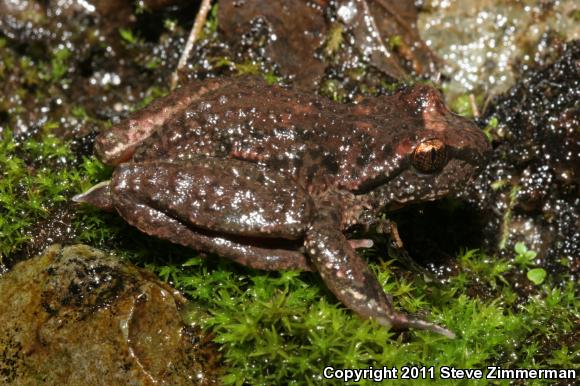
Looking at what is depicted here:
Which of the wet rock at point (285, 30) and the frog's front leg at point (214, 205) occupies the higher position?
the wet rock at point (285, 30)

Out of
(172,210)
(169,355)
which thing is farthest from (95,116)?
(169,355)

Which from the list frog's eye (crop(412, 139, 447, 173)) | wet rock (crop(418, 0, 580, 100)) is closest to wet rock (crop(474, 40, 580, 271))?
wet rock (crop(418, 0, 580, 100))

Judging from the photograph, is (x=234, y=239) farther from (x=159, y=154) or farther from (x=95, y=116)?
(x=95, y=116)

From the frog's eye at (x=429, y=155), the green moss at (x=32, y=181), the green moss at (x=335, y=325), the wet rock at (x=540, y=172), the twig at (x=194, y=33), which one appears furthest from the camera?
the twig at (x=194, y=33)

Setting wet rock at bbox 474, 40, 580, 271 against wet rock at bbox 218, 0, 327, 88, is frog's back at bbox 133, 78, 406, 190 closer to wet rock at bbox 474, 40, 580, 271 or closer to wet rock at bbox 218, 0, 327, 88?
wet rock at bbox 218, 0, 327, 88

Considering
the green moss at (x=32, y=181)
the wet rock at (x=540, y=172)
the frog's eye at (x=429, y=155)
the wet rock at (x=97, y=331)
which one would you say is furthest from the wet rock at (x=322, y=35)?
the wet rock at (x=97, y=331)

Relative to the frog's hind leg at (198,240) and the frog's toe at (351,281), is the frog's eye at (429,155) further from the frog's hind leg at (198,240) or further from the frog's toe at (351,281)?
the frog's hind leg at (198,240)
